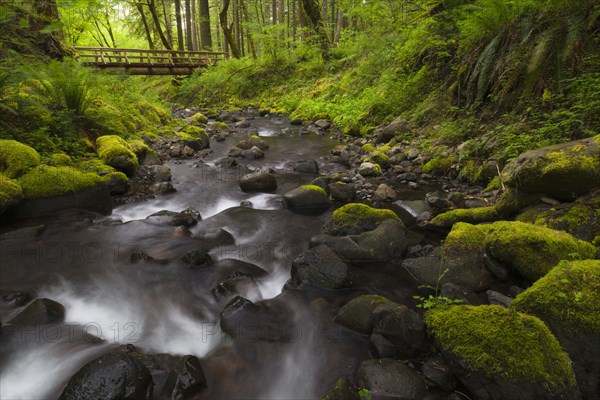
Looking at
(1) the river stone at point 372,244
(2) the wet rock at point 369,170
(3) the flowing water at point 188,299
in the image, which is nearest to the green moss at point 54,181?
(3) the flowing water at point 188,299

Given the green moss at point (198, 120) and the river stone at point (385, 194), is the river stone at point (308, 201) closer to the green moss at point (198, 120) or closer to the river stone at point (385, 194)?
the river stone at point (385, 194)

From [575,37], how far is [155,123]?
11.5 m

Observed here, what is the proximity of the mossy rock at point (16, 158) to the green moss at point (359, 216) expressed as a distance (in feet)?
16.1

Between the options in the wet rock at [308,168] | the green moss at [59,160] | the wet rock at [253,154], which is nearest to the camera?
the green moss at [59,160]

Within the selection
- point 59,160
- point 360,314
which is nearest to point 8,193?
point 59,160

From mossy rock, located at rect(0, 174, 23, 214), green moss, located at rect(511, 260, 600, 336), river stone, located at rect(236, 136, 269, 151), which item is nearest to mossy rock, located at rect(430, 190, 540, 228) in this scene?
green moss, located at rect(511, 260, 600, 336)

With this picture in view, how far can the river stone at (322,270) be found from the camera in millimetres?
4004

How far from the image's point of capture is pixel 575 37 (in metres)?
5.08

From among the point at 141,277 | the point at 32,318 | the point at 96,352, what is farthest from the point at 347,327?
the point at 32,318

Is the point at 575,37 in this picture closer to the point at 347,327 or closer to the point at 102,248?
the point at 347,327

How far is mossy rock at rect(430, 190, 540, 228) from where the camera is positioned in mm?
4648

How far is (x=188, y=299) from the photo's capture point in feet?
13.4

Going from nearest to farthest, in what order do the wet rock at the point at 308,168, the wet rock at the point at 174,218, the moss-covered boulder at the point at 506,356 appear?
1. the moss-covered boulder at the point at 506,356
2. the wet rock at the point at 174,218
3. the wet rock at the point at 308,168

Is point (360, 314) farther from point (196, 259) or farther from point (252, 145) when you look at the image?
point (252, 145)
